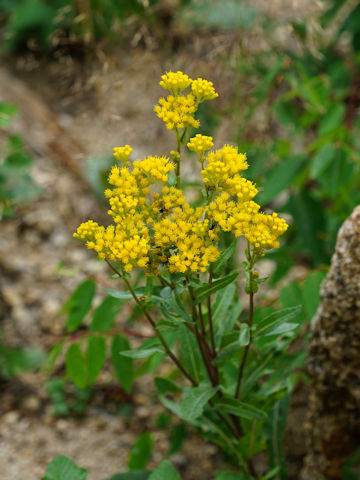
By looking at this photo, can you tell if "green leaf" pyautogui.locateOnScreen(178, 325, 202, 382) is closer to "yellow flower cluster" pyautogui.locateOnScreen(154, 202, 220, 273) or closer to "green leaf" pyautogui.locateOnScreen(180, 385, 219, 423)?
"green leaf" pyautogui.locateOnScreen(180, 385, 219, 423)

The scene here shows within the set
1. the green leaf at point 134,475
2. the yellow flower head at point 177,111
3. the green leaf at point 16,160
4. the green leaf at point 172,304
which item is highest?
the green leaf at point 16,160

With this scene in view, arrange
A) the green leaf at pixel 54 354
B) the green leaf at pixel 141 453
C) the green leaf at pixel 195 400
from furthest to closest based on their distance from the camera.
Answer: the green leaf at pixel 141 453 → the green leaf at pixel 54 354 → the green leaf at pixel 195 400

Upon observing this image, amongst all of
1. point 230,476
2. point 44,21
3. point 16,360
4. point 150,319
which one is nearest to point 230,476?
point 230,476

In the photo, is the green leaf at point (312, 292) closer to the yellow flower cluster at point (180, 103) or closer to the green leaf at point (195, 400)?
the green leaf at point (195, 400)

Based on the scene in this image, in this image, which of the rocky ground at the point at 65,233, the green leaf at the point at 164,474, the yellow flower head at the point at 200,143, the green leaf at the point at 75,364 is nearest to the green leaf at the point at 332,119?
the rocky ground at the point at 65,233

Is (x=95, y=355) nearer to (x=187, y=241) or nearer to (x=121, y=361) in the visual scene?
(x=121, y=361)

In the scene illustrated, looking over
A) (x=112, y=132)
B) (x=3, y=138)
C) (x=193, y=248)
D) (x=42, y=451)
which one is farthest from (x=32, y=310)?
(x=193, y=248)
